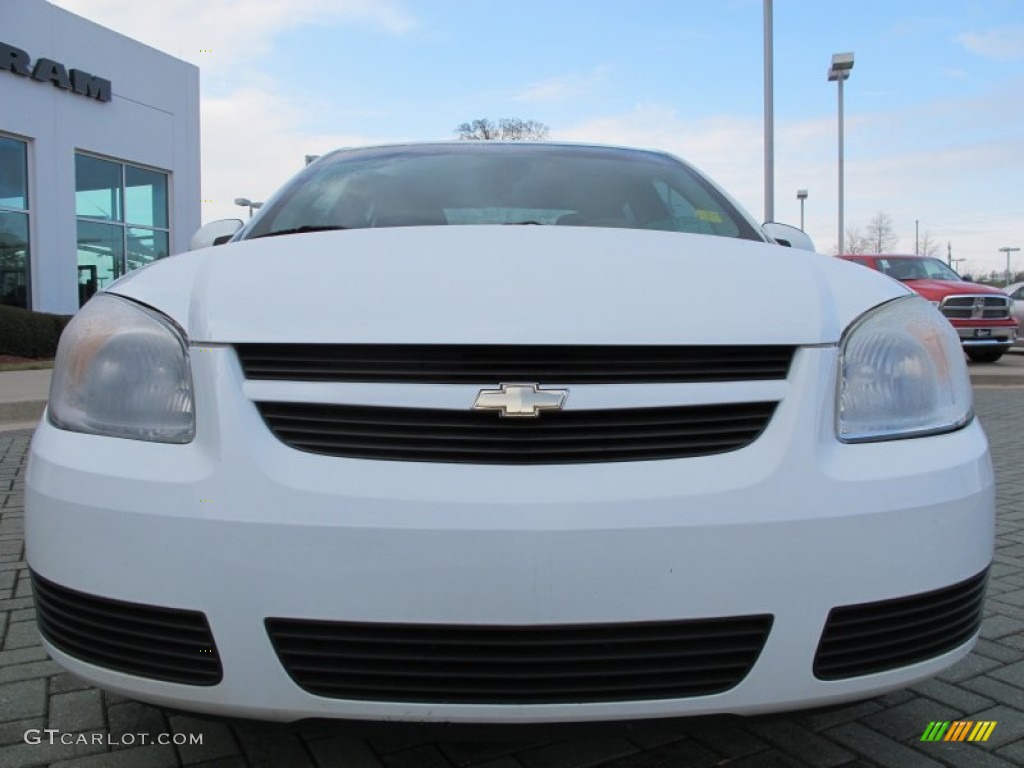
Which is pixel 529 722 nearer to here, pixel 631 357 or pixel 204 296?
pixel 631 357

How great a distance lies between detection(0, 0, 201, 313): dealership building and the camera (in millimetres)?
14578

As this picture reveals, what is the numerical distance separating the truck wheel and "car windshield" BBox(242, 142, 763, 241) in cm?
Answer: 1281

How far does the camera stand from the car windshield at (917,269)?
1340 cm

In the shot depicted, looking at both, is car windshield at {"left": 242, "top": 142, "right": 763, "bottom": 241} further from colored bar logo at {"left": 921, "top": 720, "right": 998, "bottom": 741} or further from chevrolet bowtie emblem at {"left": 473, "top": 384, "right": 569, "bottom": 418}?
colored bar logo at {"left": 921, "top": 720, "right": 998, "bottom": 741}

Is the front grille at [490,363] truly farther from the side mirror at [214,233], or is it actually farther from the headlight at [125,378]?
the side mirror at [214,233]

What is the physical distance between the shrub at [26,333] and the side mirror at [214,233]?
438 inches

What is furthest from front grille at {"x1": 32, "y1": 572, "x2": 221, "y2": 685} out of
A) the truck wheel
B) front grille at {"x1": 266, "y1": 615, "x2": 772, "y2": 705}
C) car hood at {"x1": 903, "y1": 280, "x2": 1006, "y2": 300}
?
the truck wheel

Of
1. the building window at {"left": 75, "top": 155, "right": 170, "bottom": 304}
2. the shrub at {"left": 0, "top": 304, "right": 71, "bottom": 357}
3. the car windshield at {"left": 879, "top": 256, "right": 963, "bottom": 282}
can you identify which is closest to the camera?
the shrub at {"left": 0, "top": 304, "right": 71, "bottom": 357}

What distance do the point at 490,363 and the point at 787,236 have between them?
1656mm

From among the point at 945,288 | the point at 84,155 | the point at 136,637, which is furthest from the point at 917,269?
the point at 84,155

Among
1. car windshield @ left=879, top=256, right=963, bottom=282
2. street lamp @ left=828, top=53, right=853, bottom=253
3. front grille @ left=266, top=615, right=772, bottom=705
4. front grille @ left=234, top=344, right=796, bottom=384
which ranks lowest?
front grille @ left=266, top=615, right=772, bottom=705

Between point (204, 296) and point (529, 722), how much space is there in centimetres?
94

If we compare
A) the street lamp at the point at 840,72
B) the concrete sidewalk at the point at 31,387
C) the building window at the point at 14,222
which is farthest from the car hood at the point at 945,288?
the building window at the point at 14,222

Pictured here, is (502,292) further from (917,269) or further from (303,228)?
(917,269)
